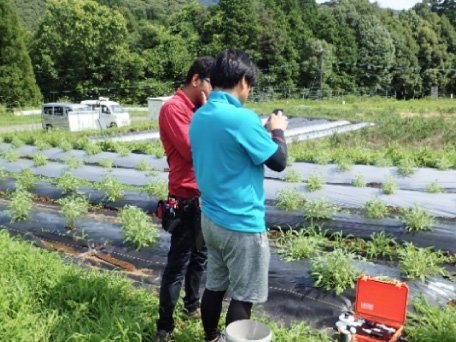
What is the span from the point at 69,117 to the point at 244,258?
17150 mm

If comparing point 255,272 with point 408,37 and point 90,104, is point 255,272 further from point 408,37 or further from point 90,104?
point 408,37

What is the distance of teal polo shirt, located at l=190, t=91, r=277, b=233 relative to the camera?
6.30 feet

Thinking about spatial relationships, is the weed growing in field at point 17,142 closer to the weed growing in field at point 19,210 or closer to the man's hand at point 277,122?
the weed growing in field at point 19,210

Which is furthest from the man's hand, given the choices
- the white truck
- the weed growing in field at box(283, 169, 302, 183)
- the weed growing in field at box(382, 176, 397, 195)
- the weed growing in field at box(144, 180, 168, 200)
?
the white truck

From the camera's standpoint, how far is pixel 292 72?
126 feet

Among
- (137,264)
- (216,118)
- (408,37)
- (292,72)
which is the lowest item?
(137,264)

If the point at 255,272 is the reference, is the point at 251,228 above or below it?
above

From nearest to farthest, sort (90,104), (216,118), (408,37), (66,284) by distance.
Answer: (216,118) → (66,284) → (90,104) → (408,37)

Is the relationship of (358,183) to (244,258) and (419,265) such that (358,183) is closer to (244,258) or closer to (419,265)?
(419,265)

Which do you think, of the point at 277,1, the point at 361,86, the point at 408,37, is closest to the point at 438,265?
the point at 361,86

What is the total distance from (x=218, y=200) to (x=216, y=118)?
0.37m

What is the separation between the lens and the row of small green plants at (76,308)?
2.59m

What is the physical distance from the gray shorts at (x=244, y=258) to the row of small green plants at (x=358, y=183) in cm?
363

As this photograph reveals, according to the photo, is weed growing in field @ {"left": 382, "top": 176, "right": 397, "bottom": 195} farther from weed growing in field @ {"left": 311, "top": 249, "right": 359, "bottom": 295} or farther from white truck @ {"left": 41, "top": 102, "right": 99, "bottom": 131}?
white truck @ {"left": 41, "top": 102, "right": 99, "bottom": 131}
